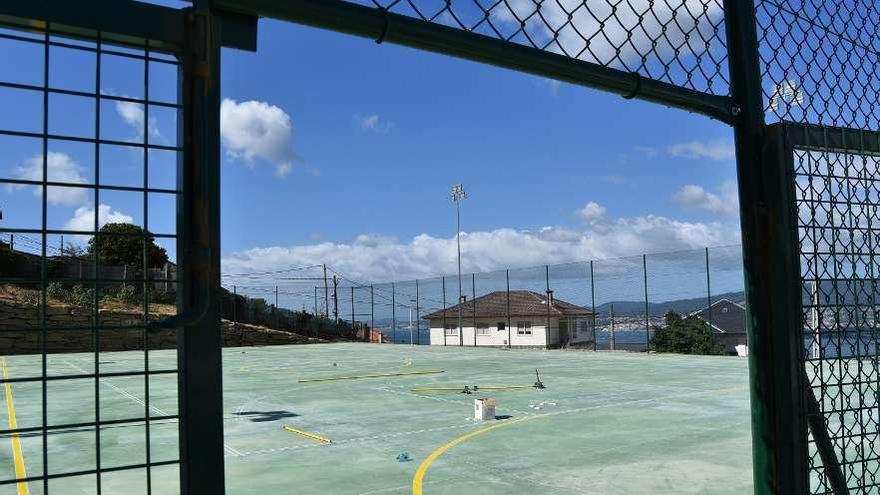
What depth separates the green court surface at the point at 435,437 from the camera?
7691 mm

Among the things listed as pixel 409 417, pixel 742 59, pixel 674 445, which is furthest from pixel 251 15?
pixel 409 417

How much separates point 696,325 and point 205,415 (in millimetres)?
38788

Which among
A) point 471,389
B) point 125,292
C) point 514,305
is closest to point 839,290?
point 125,292

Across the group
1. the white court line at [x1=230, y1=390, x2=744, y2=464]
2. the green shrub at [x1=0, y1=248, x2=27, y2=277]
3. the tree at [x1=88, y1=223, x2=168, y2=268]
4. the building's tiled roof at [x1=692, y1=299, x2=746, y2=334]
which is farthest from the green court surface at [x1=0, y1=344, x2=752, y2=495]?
the building's tiled roof at [x1=692, y1=299, x2=746, y2=334]

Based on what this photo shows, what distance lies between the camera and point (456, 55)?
212cm

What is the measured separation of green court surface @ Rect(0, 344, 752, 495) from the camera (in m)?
7.69

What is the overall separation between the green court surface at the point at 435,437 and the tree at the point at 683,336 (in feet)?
54.9

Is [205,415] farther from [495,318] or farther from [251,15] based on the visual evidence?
[495,318]

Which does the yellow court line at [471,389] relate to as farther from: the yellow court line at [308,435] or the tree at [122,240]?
the tree at [122,240]

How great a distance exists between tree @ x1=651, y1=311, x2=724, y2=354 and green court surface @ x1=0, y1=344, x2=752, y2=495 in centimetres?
1675

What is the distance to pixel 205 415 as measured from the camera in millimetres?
1730

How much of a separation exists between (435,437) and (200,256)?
9263 millimetres

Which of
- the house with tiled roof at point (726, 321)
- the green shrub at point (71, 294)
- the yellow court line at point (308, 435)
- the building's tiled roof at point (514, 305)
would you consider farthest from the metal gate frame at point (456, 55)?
the building's tiled roof at point (514, 305)

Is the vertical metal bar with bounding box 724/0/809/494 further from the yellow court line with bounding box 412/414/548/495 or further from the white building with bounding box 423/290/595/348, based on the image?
the white building with bounding box 423/290/595/348
